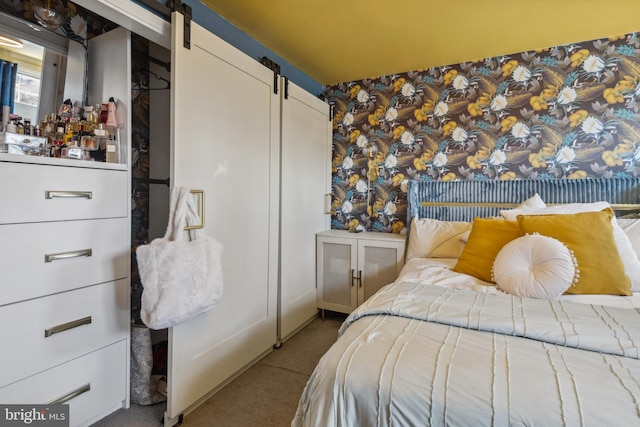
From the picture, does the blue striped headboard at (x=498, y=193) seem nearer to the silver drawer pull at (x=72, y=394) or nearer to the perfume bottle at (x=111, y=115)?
the perfume bottle at (x=111, y=115)

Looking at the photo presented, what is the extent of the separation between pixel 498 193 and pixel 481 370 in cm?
205

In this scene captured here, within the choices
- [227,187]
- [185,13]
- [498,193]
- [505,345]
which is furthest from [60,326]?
[498,193]

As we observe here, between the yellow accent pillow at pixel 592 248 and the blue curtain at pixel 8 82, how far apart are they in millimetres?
2753

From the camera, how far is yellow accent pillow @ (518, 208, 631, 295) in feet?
4.94

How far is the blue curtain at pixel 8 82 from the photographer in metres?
1.41

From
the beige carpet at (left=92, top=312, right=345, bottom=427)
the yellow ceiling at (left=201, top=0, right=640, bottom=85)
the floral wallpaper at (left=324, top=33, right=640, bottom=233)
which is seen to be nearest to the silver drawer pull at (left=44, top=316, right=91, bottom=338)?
the beige carpet at (left=92, top=312, right=345, bottom=427)

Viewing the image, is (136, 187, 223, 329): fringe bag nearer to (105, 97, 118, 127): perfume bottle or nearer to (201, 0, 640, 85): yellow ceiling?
(105, 97, 118, 127): perfume bottle

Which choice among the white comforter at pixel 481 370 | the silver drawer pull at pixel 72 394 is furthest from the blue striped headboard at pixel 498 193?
the silver drawer pull at pixel 72 394

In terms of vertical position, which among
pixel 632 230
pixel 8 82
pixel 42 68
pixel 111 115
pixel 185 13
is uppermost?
pixel 185 13

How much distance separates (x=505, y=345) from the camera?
949 millimetres

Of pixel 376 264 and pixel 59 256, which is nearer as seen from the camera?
pixel 59 256

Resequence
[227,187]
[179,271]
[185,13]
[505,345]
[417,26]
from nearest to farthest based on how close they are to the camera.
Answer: [505,345] → [179,271] → [185,13] → [227,187] → [417,26]

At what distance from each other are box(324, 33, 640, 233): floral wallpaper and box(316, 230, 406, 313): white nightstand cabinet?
0.42 metres

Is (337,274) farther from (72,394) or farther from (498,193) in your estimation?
(72,394)
